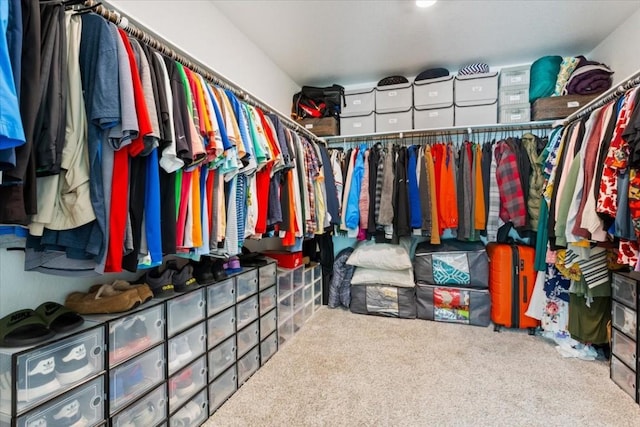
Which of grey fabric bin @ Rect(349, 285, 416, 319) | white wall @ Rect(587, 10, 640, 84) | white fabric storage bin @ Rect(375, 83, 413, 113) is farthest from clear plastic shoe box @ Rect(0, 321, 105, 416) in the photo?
white wall @ Rect(587, 10, 640, 84)

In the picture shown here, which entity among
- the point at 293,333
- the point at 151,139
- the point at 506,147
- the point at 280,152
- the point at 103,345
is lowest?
the point at 293,333

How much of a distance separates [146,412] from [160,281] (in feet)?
1.70

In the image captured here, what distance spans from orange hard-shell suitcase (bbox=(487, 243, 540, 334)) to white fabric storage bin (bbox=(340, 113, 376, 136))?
5.11ft

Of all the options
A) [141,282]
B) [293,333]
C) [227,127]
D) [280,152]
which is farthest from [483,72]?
[141,282]

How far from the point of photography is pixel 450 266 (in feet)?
8.97

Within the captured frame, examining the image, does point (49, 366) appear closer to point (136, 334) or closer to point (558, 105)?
point (136, 334)

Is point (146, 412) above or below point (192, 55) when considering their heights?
below

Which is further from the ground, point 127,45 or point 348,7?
point 348,7

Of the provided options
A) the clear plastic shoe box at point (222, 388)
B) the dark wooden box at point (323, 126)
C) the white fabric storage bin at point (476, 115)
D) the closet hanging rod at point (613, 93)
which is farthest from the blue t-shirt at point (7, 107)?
the white fabric storage bin at point (476, 115)

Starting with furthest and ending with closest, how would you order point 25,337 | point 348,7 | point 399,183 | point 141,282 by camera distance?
point 399,183
point 348,7
point 141,282
point 25,337

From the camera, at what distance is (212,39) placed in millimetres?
1995

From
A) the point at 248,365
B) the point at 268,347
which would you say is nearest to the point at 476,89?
the point at 268,347

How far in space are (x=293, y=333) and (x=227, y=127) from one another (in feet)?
5.75

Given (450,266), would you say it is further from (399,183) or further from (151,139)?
(151,139)
